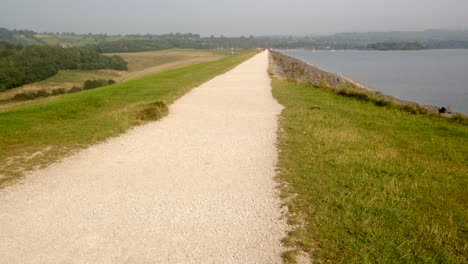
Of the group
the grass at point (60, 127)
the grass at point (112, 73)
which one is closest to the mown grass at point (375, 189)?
the grass at point (60, 127)

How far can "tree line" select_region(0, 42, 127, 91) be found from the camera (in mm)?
63625

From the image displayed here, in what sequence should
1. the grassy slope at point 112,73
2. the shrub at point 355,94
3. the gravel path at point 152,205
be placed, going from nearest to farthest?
the gravel path at point 152,205, the shrub at point 355,94, the grassy slope at point 112,73

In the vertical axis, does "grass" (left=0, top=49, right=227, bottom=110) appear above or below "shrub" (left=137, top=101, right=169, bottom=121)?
below

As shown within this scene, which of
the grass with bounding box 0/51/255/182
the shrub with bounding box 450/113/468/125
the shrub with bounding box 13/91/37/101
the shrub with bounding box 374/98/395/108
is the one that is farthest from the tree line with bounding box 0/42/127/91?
the shrub with bounding box 450/113/468/125

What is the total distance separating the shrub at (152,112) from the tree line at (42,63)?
192ft

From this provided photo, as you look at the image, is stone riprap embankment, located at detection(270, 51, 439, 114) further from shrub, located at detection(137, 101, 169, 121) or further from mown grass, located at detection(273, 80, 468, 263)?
shrub, located at detection(137, 101, 169, 121)

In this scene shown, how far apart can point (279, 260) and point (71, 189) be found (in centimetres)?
378

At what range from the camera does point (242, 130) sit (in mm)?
10297

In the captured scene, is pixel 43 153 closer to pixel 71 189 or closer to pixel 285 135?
pixel 71 189

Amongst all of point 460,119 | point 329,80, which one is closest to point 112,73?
point 329,80

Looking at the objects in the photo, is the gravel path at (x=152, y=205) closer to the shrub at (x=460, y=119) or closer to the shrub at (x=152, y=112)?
the shrub at (x=152, y=112)

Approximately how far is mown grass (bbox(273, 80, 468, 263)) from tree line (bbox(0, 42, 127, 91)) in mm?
64333

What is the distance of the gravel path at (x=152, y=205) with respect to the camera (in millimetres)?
4285

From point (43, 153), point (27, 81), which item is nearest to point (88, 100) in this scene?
point (43, 153)
